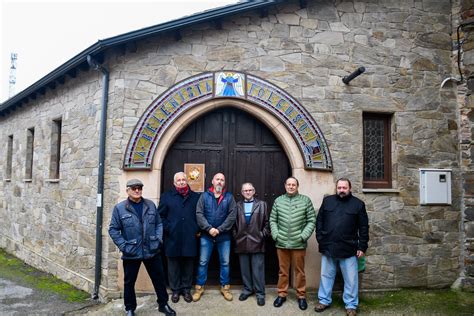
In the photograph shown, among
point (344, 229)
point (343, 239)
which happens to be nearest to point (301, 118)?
point (344, 229)

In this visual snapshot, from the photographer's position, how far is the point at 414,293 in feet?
20.5

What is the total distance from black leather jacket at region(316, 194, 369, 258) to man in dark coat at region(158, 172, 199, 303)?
166cm

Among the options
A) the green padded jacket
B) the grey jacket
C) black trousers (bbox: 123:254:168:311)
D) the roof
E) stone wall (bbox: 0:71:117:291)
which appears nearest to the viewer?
the grey jacket

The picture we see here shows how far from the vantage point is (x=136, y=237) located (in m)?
4.82

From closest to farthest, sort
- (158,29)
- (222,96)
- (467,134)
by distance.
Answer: (158,29)
(222,96)
(467,134)

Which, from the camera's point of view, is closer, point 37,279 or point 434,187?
point 434,187

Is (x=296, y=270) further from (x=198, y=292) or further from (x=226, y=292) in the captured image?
(x=198, y=292)

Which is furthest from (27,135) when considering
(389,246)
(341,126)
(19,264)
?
(389,246)

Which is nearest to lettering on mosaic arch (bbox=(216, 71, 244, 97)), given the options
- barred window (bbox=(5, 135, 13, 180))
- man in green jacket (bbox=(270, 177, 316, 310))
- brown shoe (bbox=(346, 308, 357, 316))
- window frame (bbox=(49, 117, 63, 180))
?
man in green jacket (bbox=(270, 177, 316, 310))

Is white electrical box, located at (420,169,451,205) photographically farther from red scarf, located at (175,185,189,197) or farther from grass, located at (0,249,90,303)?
grass, located at (0,249,90,303)

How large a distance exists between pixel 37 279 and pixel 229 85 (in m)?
4.73

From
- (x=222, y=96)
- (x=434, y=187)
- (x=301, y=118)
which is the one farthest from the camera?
(x=434, y=187)

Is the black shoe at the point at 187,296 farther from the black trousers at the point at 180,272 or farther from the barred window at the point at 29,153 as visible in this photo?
the barred window at the point at 29,153

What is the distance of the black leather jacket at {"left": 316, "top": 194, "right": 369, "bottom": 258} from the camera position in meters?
5.29
